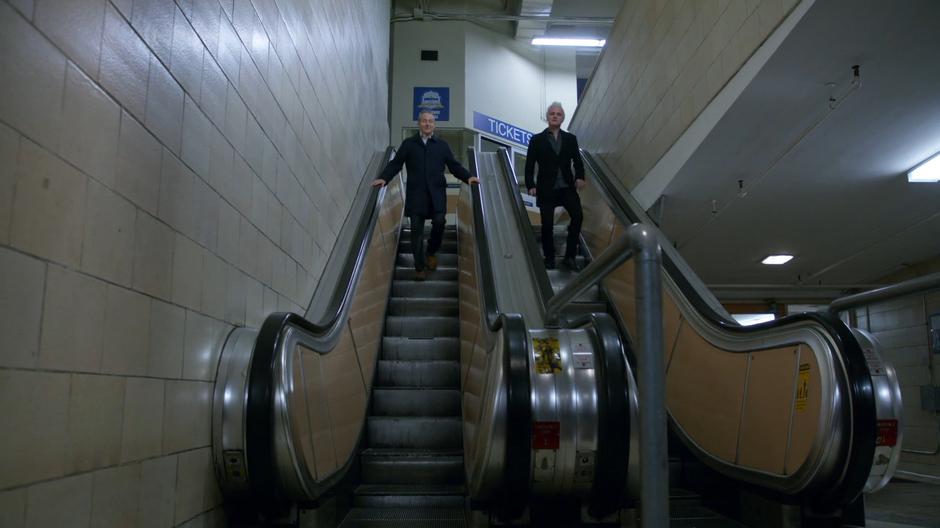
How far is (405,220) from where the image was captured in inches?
334

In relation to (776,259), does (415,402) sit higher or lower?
lower

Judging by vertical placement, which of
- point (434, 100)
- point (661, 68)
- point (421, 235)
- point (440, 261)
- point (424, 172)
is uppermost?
point (434, 100)

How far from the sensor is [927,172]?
510 cm

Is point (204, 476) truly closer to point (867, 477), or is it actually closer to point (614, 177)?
point (867, 477)

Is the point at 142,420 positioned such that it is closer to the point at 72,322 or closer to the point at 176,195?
the point at 72,322

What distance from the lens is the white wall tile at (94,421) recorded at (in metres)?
1.70

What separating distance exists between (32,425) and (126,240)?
0.62m

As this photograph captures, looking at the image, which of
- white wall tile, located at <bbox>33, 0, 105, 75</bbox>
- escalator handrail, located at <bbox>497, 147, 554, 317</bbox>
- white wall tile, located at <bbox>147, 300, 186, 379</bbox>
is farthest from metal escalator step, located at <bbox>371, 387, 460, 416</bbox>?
white wall tile, located at <bbox>33, 0, 105, 75</bbox>

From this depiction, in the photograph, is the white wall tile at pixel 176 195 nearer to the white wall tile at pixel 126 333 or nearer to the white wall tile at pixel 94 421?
the white wall tile at pixel 126 333

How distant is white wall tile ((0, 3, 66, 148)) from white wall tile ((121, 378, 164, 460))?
2.50ft

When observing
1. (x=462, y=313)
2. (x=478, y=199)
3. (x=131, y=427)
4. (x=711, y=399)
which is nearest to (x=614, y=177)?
(x=478, y=199)

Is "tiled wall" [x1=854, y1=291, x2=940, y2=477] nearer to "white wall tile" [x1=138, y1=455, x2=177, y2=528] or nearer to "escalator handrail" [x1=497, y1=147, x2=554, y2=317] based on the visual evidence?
"escalator handrail" [x1=497, y1=147, x2=554, y2=317]

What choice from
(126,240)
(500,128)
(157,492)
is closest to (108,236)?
(126,240)

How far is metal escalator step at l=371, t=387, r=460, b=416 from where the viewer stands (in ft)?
14.8
